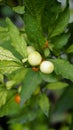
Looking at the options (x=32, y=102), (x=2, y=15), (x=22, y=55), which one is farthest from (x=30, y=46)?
(x=2, y=15)

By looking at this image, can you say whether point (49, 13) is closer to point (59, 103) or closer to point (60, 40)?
point (60, 40)

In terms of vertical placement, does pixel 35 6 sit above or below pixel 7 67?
above

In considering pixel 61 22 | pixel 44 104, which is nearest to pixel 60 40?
pixel 61 22

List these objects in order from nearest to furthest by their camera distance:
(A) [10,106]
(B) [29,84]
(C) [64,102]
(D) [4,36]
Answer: (B) [29,84] < (D) [4,36] < (A) [10,106] < (C) [64,102]

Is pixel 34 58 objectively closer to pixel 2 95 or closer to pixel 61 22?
pixel 61 22

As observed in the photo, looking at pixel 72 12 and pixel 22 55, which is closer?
pixel 22 55
